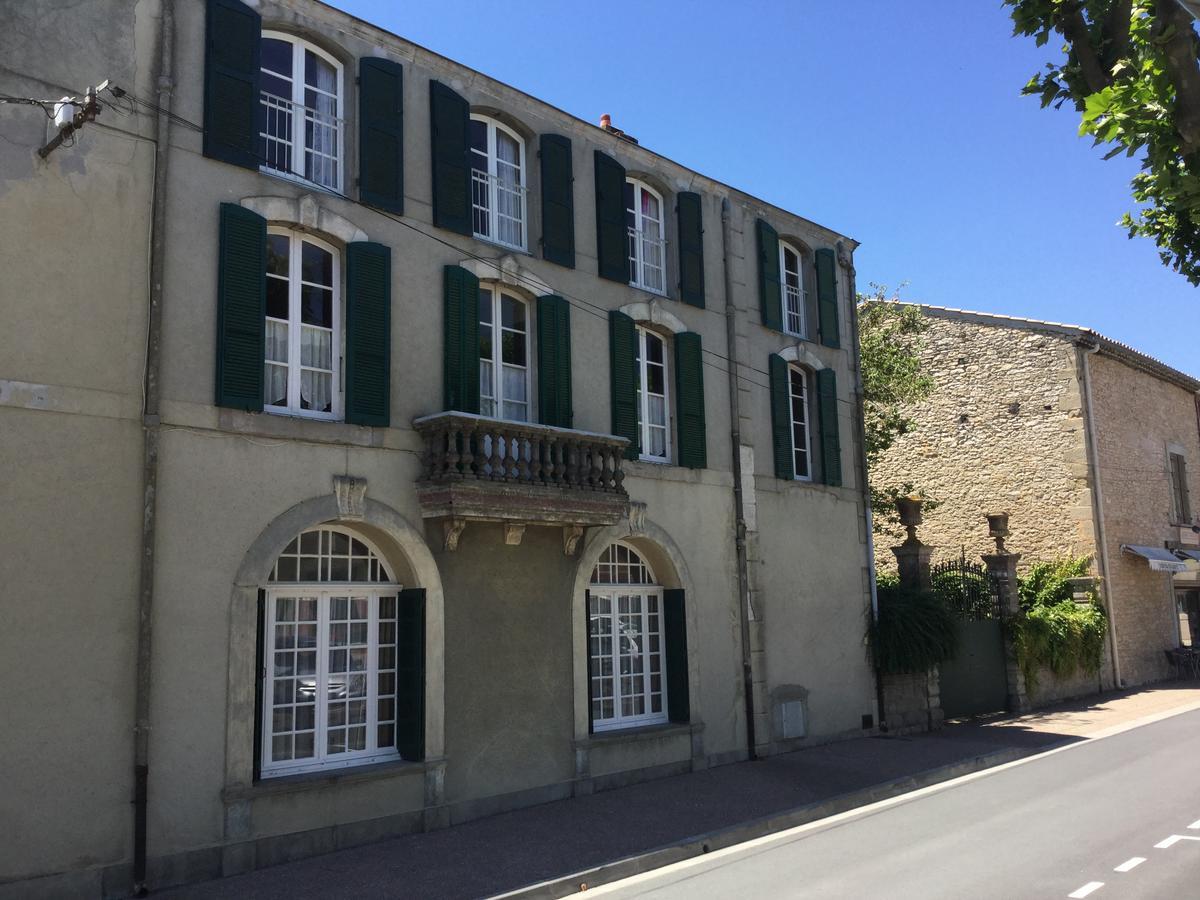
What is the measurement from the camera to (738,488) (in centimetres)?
1463

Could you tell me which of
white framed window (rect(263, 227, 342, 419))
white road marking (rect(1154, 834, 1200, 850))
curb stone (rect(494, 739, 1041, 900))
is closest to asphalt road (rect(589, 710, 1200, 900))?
white road marking (rect(1154, 834, 1200, 850))

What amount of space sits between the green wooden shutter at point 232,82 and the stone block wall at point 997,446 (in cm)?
1915

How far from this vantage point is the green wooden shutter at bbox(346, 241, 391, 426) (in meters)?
10.2

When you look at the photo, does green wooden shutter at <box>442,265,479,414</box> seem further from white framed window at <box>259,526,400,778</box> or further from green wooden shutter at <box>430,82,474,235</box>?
white framed window at <box>259,526,400,778</box>

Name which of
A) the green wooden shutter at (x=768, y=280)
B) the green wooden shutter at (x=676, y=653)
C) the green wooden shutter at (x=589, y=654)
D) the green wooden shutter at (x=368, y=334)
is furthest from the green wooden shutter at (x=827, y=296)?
the green wooden shutter at (x=368, y=334)

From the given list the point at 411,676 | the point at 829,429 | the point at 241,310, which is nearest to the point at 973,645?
the point at 829,429

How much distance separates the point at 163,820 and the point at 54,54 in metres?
6.52

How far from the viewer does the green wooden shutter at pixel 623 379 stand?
13.1m

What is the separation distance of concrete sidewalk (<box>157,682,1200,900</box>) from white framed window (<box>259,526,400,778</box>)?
1.03m

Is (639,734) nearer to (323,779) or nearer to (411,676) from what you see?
(411,676)

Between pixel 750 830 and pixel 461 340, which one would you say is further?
pixel 461 340

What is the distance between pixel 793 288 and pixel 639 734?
800 centimetres

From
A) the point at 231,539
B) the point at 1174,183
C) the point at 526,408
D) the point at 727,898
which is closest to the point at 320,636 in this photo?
the point at 231,539

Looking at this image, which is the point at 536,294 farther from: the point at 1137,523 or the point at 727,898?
the point at 1137,523
